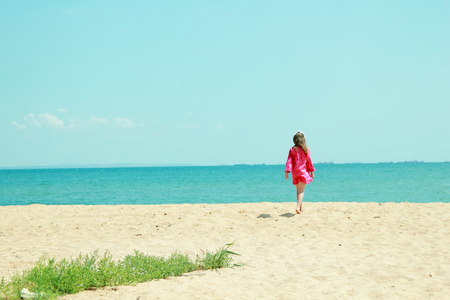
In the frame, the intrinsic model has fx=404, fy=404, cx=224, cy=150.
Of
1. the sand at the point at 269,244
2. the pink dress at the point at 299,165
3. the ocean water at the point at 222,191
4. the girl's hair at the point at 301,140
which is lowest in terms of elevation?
the ocean water at the point at 222,191

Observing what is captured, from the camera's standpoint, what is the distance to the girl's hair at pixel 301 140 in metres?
10.3

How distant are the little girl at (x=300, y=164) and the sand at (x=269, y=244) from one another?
68cm

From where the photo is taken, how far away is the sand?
486 cm

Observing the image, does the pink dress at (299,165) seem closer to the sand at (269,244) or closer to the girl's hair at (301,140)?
the girl's hair at (301,140)

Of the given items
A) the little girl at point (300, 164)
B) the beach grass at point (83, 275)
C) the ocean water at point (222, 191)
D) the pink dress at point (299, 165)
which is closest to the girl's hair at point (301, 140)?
the little girl at point (300, 164)

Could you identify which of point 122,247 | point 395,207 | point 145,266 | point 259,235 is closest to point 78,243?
point 122,247

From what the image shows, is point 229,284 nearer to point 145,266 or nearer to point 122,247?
point 145,266

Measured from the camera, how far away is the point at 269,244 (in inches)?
301

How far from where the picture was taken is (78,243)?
787 cm

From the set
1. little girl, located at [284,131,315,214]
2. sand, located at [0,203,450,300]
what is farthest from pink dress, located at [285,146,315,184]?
sand, located at [0,203,450,300]

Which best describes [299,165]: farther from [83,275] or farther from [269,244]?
[83,275]

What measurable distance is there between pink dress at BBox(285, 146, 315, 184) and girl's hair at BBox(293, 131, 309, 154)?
11cm

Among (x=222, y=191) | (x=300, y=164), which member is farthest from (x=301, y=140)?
(x=222, y=191)

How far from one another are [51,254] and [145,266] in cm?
232
